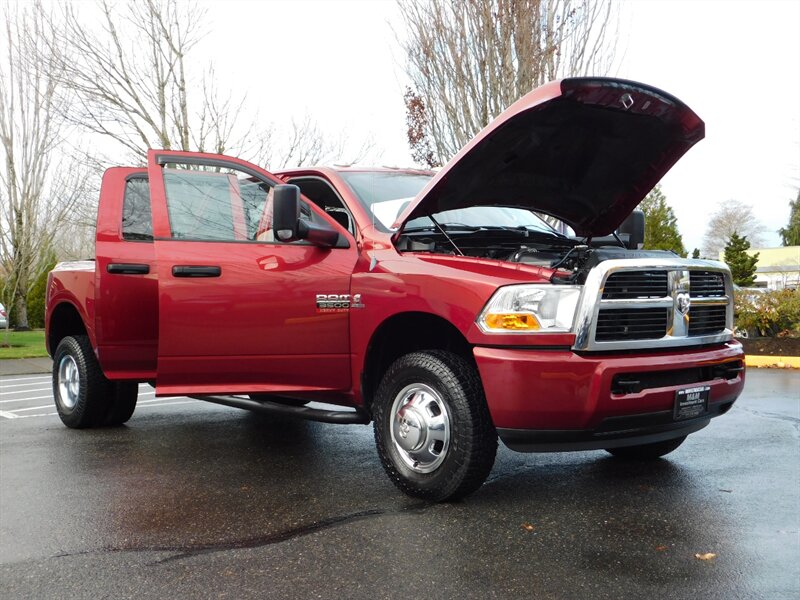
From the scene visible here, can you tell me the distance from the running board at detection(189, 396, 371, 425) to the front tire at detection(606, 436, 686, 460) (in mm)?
1672

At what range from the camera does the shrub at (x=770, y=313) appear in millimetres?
12805

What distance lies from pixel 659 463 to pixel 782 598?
2.14 m

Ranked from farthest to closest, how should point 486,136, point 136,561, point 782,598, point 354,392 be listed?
point 354,392 → point 486,136 → point 136,561 → point 782,598

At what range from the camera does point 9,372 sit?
507 inches

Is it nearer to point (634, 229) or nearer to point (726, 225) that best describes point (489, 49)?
point (634, 229)

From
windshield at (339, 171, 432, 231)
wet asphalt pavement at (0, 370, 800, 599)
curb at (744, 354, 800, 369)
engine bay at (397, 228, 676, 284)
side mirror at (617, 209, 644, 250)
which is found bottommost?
curb at (744, 354, 800, 369)

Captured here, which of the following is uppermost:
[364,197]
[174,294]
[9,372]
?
[364,197]

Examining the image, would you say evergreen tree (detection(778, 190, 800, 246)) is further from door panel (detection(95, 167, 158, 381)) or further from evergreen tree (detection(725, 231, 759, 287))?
door panel (detection(95, 167, 158, 381))

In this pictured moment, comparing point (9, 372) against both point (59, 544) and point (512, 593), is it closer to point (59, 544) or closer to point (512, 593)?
point (59, 544)

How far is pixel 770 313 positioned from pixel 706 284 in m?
10.2

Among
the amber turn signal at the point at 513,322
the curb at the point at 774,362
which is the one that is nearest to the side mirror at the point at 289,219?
the amber turn signal at the point at 513,322

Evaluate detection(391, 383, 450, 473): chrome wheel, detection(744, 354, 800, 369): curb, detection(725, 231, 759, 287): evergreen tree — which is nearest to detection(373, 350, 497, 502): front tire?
detection(391, 383, 450, 473): chrome wheel

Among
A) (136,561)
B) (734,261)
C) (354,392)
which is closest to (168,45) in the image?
(354,392)

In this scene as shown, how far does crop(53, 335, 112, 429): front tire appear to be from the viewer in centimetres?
609
